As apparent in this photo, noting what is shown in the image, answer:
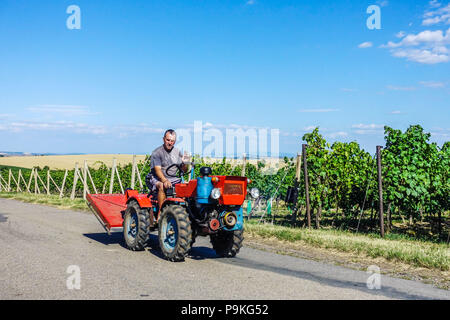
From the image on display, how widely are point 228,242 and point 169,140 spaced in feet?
7.03

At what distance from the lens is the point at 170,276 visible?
5996mm

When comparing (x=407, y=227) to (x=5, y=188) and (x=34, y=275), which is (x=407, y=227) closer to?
(x=34, y=275)

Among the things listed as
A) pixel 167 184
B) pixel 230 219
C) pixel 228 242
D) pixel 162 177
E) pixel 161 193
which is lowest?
pixel 228 242

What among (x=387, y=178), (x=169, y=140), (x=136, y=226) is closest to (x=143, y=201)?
(x=136, y=226)

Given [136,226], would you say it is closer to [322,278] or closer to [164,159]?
[164,159]

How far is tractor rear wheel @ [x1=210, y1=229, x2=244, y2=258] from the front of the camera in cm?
755

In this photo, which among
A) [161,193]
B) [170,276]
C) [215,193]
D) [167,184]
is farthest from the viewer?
[161,193]

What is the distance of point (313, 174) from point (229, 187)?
21.4 ft

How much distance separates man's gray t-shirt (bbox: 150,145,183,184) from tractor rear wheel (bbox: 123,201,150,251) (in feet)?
2.42

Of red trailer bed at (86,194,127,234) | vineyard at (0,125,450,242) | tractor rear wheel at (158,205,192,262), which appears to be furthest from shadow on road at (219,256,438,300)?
vineyard at (0,125,450,242)

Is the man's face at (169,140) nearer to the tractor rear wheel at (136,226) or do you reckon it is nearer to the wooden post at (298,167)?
the tractor rear wheel at (136,226)

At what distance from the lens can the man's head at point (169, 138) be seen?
795 centimetres

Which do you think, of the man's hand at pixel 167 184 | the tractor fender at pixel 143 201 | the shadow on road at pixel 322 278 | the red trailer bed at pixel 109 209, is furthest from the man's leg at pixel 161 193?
the shadow on road at pixel 322 278
